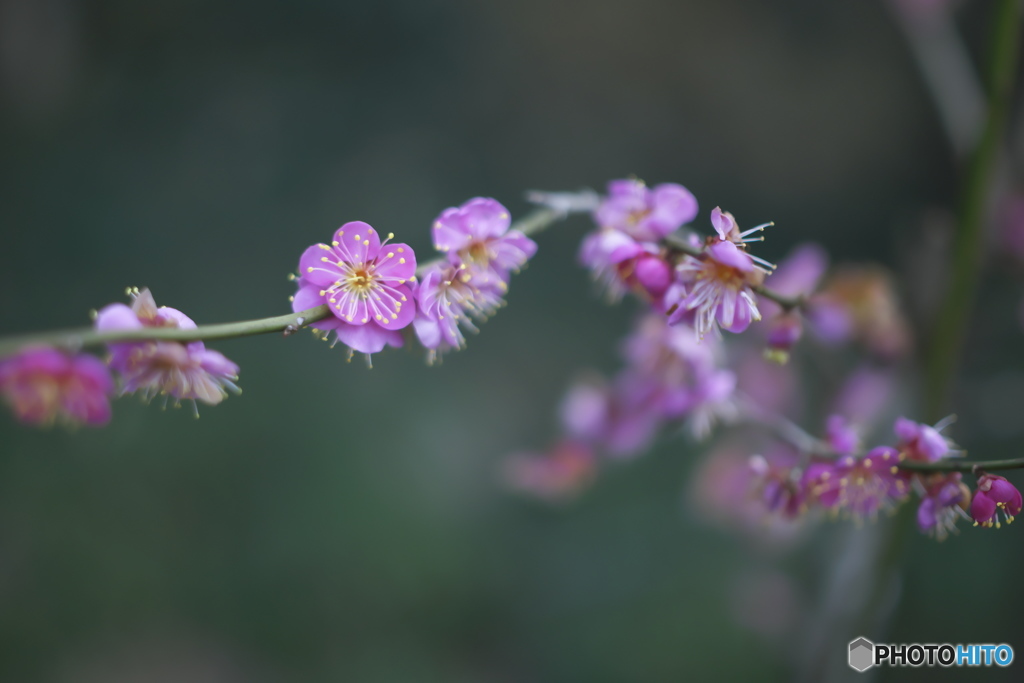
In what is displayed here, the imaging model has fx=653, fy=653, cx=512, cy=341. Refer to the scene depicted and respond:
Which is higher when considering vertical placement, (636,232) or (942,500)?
(636,232)

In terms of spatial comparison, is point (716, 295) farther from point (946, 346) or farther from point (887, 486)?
point (946, 346)

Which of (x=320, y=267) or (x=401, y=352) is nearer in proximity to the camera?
(x=320, y=267)

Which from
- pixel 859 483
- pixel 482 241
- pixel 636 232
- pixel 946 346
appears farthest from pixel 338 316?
pixel 946 346

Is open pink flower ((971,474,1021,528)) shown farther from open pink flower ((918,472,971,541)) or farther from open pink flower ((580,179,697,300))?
open pink flower ((580,179,697,300))

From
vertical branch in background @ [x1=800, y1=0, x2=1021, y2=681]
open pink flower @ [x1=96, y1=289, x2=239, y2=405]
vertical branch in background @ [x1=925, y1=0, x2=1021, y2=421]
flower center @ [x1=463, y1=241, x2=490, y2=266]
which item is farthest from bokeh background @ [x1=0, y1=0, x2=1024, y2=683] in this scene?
open pink flower @ [x1=96, y1=289, x2=239, y2=405]

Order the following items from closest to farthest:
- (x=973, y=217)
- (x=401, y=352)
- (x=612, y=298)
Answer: (x=612, y=298)
(x=973, y=217)
(x=401, y=352)

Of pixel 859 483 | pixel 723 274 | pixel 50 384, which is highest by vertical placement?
pixel 723 274

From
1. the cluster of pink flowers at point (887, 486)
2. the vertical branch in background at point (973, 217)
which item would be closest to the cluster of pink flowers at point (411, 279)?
the cluster of pink flowers at point (887, 486)
